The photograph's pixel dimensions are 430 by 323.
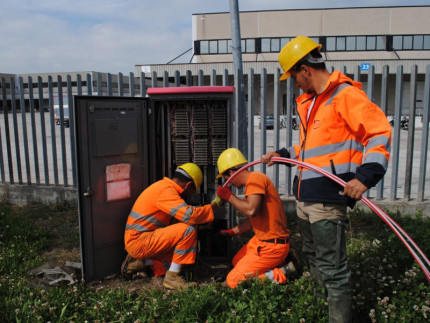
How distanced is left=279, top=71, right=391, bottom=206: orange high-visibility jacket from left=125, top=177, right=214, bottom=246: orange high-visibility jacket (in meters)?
1.25

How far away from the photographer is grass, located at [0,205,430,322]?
9.77ft

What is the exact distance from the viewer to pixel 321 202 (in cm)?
260

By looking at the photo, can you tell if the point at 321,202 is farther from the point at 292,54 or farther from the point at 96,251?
the point at 96,251

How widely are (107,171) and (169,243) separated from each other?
0.99 metres

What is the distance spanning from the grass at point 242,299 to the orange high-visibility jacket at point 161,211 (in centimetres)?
64

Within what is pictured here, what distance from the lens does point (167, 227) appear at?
3.84 metres

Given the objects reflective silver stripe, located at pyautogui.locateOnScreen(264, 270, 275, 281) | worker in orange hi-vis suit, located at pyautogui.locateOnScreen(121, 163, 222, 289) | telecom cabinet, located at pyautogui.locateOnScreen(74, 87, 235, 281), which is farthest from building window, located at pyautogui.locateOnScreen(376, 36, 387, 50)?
reflective silver stripe, located at pyautogui.locateOnScreen(264, 270, 275, 281)

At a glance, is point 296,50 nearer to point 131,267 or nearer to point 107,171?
point 107,171

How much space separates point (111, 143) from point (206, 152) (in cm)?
108

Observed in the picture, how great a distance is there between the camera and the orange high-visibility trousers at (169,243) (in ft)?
12.4

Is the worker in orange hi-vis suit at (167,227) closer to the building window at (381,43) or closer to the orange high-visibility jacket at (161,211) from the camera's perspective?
the orange high-visibility jacket at (161,211)

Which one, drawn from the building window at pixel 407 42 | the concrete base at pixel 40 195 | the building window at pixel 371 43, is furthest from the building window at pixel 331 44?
the concrete base at pixel 40 195

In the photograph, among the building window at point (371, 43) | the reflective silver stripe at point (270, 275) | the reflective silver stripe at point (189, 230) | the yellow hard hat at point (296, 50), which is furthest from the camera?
the building window at point (371, 43)

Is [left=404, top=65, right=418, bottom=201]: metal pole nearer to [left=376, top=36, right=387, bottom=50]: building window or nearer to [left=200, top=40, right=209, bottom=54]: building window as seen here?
[left=376, top=36, right=387, bottom=50]: building window
